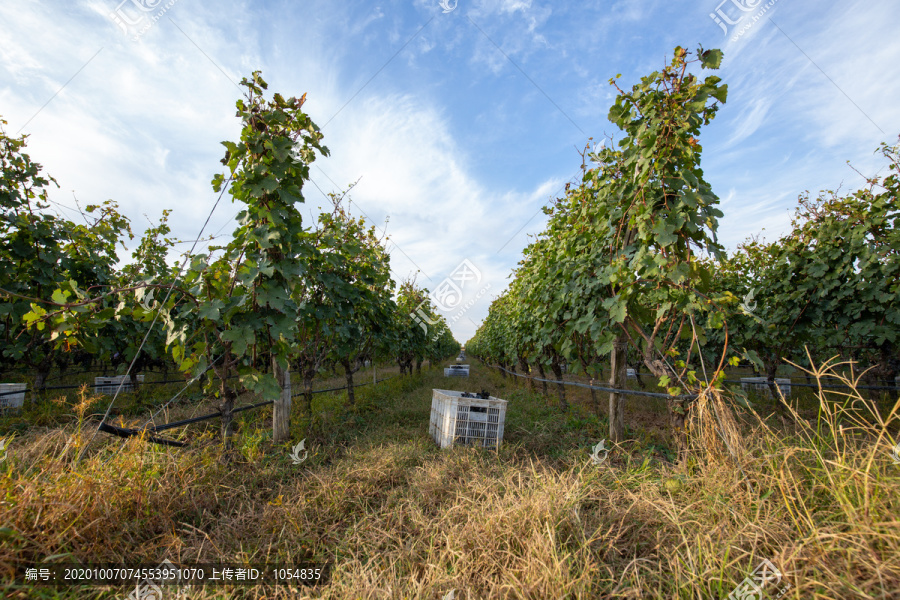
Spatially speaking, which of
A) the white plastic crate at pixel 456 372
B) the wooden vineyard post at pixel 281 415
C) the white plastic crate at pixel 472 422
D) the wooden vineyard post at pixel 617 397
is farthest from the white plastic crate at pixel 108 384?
the white plastic crate at pixel 456 372

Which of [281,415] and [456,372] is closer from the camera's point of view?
[281,415]

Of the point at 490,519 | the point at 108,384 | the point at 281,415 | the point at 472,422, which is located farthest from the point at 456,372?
the point at 490,519

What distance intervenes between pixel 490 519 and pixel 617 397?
2640mm

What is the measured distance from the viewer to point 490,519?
84.4 inches

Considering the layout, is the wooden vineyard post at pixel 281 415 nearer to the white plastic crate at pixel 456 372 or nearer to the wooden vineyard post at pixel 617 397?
the wooden vineyard post at pixel 617 397

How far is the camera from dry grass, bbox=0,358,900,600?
166 cm

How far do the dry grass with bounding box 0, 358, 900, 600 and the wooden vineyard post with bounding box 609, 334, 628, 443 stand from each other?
0.83 meters

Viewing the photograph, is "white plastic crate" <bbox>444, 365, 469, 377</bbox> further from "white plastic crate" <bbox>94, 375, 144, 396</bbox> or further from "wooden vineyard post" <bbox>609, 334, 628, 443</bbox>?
"wooden vineyard post" <bbox>609, 334, 628, 443</bbox>

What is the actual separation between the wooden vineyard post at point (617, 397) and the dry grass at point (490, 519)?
0.83 meters

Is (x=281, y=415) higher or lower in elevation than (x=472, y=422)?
lower

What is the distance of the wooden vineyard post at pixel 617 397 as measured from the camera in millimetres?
4145

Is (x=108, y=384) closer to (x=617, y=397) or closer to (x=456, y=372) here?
(x=617, y=397)

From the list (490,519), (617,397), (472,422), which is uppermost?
(617,397)

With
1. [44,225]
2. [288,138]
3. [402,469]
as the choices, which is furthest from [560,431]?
[44,225]
